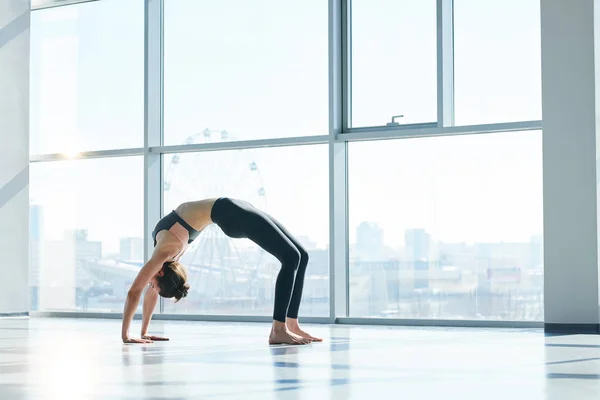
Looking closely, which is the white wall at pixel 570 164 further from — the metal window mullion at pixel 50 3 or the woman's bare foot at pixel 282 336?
the metal window mullion at pixel 50 3

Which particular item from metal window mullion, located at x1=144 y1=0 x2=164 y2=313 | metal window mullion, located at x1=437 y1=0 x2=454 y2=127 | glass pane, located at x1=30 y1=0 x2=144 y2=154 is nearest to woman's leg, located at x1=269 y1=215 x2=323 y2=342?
metal window mullion, located at x1=437 y1=0 x2=454 y2=127

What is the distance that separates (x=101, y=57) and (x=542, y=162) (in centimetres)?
371

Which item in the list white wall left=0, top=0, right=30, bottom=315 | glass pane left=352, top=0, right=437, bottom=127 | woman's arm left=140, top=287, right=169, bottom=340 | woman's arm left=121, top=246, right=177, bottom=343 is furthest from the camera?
white wall left=0, top=0, right=30, bottom=315

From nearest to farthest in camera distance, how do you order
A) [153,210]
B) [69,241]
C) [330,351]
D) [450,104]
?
[330,351]
[450,104]
[153,210]
[69,241]

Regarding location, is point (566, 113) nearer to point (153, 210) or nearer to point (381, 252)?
point (381, 252)

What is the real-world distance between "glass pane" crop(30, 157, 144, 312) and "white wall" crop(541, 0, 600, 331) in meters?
3.18

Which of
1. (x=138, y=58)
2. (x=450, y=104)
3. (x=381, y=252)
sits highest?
→ (x=138, y=58)

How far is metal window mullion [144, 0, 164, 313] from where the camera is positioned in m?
6.63

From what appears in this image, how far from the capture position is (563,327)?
4.89m

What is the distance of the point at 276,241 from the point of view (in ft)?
13.8

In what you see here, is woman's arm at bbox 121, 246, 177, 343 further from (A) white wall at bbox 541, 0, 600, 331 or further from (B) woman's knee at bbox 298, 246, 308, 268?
(A) white wall at bbox 541, 0, 600, 331

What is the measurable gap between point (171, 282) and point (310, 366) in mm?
1238

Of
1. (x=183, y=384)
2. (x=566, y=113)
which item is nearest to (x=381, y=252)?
(x=566, y=113)

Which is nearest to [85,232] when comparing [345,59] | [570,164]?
[345,59]
